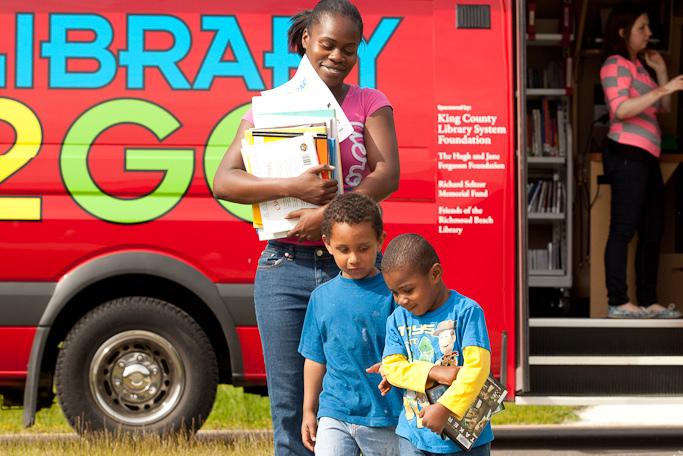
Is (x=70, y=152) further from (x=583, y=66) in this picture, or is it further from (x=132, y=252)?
(x=583, y=66)

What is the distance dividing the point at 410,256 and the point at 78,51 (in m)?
2.74

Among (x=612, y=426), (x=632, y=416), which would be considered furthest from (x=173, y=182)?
(x=632, y=416)

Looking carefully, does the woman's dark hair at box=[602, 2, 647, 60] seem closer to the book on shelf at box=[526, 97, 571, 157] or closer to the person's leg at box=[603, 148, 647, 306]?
the person's leg at box=[603, 148, 647, 306]

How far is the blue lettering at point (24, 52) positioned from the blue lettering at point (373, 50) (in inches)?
64.4

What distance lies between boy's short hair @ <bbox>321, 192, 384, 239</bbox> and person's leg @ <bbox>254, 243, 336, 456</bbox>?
0.25 m

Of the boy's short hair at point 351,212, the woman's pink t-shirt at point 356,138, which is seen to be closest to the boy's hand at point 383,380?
the boy's short hair at point 351,212

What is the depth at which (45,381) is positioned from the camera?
14.3ft

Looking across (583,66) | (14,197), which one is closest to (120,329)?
(14,197)

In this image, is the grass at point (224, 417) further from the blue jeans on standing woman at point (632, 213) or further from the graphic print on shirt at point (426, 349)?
the graphic print on shirt at point (426, 349)

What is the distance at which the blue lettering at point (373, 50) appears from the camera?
4297mm

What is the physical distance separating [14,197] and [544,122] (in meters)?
4.08

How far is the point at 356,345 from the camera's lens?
2.27 meters

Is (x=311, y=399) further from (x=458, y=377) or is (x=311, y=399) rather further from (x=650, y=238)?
(x=650, y=238)

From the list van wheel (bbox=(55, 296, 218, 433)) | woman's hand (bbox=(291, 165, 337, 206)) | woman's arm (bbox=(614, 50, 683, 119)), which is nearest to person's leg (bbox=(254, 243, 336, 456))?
woman's hand (bbox=(291, 165, 337, 206))
